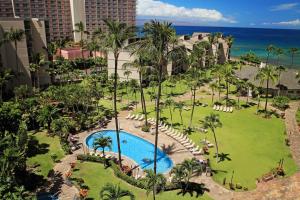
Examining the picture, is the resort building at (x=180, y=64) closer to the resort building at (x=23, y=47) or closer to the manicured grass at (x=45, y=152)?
the resort building at (x=23, y=47)

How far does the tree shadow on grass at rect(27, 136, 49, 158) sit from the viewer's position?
3853cm

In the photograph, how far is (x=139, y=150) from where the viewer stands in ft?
137

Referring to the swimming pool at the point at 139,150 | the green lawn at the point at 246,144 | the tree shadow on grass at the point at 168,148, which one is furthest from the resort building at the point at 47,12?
the tree shadow on grass at the point at 168,148

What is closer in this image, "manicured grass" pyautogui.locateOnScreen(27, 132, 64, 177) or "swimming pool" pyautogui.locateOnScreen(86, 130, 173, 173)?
"manicured grass" pyautogui.locateOnScreen(27, 132, 64, 177)

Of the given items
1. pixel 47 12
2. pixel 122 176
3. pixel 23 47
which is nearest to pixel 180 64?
pixel 23 47

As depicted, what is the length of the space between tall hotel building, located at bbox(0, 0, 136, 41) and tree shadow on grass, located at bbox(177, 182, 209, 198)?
10289cm

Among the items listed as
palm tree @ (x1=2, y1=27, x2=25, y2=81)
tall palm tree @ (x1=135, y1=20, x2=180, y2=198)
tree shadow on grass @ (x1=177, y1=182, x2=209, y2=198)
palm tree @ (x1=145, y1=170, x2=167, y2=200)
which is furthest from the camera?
palm tree @ (x1=2, y1=27, x2=25, y2=81)

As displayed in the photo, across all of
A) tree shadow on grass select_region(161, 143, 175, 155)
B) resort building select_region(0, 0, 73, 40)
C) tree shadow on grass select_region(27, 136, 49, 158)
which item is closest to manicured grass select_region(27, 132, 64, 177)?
tree shadow on grass select_region(27, 136, 49, 158)

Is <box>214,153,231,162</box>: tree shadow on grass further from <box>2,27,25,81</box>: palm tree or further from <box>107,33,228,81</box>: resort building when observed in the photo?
<box>2,27,25,81</box>: palm tree

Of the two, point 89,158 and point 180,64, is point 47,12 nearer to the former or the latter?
point 180,64

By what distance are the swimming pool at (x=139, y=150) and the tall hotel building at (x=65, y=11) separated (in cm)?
8745

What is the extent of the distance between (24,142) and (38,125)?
14832mm

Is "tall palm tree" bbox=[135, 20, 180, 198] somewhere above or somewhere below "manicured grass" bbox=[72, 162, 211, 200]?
above

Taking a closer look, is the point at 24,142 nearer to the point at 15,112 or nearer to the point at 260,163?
the point at 15,112
